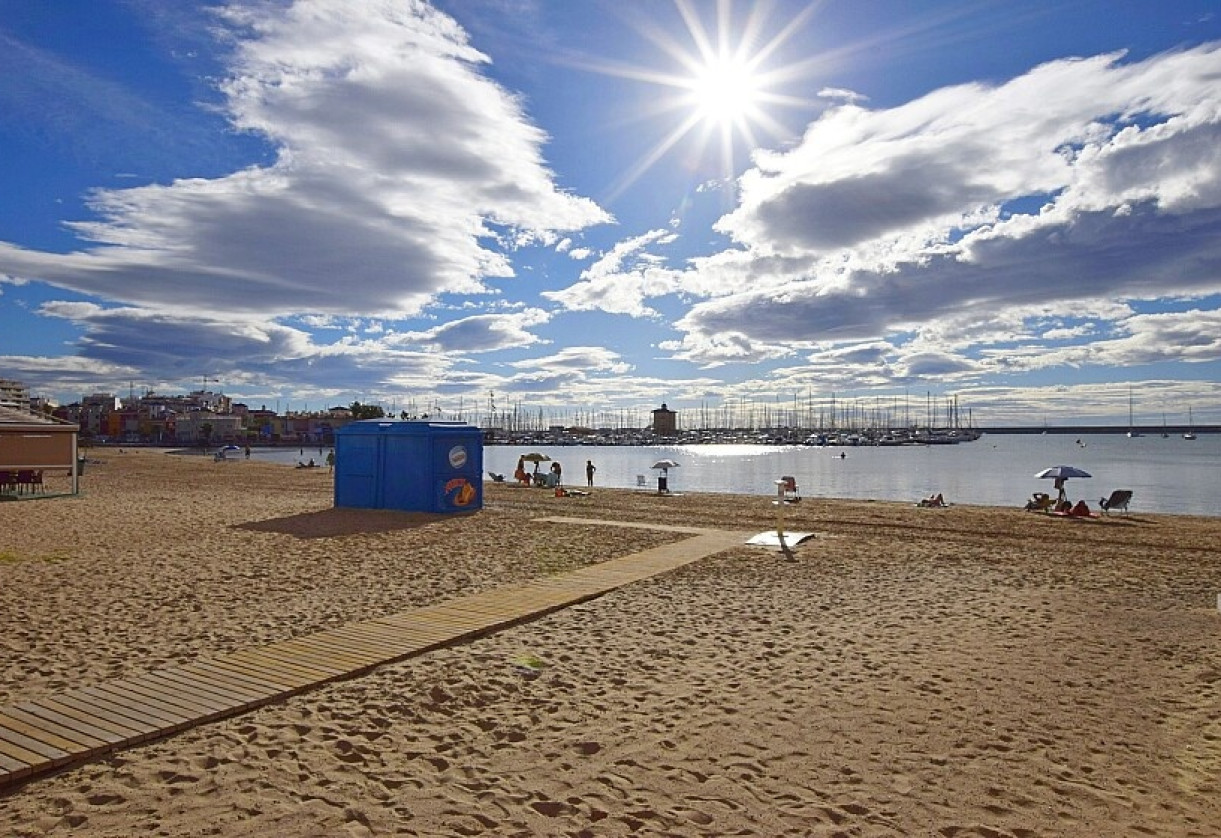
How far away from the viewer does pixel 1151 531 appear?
18.6 m

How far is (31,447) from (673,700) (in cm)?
2483

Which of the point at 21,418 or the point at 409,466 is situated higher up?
the point at 21,418

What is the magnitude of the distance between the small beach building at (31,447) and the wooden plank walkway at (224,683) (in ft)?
67.3

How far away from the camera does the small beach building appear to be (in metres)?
22.4

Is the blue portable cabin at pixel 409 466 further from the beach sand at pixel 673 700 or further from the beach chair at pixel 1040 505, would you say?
the beach chair at pixel 1040 505

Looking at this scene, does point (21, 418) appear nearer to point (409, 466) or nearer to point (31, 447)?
point (31, 447)

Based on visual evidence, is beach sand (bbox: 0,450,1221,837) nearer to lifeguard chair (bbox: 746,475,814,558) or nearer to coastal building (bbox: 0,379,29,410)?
lifeguard chair (bbox: 746,475,814,558)

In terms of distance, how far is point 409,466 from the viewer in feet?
64.2

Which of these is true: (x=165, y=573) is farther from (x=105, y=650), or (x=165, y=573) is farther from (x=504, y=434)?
(x=504, y=434)

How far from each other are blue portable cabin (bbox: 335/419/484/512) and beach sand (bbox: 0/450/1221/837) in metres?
6.62

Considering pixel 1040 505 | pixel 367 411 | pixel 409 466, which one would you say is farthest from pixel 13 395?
pixel 367 411

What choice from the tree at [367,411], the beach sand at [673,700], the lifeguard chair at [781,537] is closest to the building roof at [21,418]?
the beach sand at [673,700]

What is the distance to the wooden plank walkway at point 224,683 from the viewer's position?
480cm

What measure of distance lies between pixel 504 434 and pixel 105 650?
189 meters
